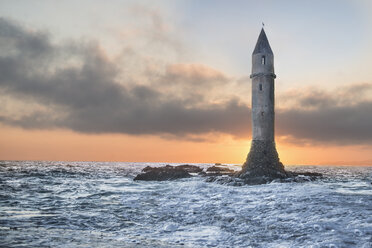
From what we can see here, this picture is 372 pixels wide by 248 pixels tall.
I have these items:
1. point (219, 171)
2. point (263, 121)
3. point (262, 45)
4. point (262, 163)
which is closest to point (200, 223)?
point (262, 163)

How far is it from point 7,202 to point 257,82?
25259 millimetres

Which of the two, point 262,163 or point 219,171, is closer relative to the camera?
point 262,163

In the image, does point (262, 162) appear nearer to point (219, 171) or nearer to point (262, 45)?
point (262, 45)

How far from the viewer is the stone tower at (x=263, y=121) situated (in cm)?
3014

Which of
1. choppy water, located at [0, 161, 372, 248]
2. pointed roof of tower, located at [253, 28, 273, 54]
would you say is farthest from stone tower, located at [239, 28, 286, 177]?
choppy water, located at [0, 161, 372, 248]

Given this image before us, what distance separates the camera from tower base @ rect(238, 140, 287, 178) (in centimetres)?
2944

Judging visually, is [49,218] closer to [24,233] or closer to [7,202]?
[24,233]

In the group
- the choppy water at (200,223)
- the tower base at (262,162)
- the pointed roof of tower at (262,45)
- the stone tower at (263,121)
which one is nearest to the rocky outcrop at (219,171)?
the tower base at (262,162)

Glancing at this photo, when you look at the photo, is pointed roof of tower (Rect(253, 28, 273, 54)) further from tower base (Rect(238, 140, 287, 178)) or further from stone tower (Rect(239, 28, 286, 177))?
tower base (Rect(238, 140, 287, 178))

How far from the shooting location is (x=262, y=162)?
30.1 metres

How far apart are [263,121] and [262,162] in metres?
4.31

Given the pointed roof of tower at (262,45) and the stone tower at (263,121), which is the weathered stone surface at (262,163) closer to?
the stone tower at (263,121)

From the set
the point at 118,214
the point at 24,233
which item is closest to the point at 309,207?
the point at 118,214

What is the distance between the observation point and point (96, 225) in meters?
9.99
